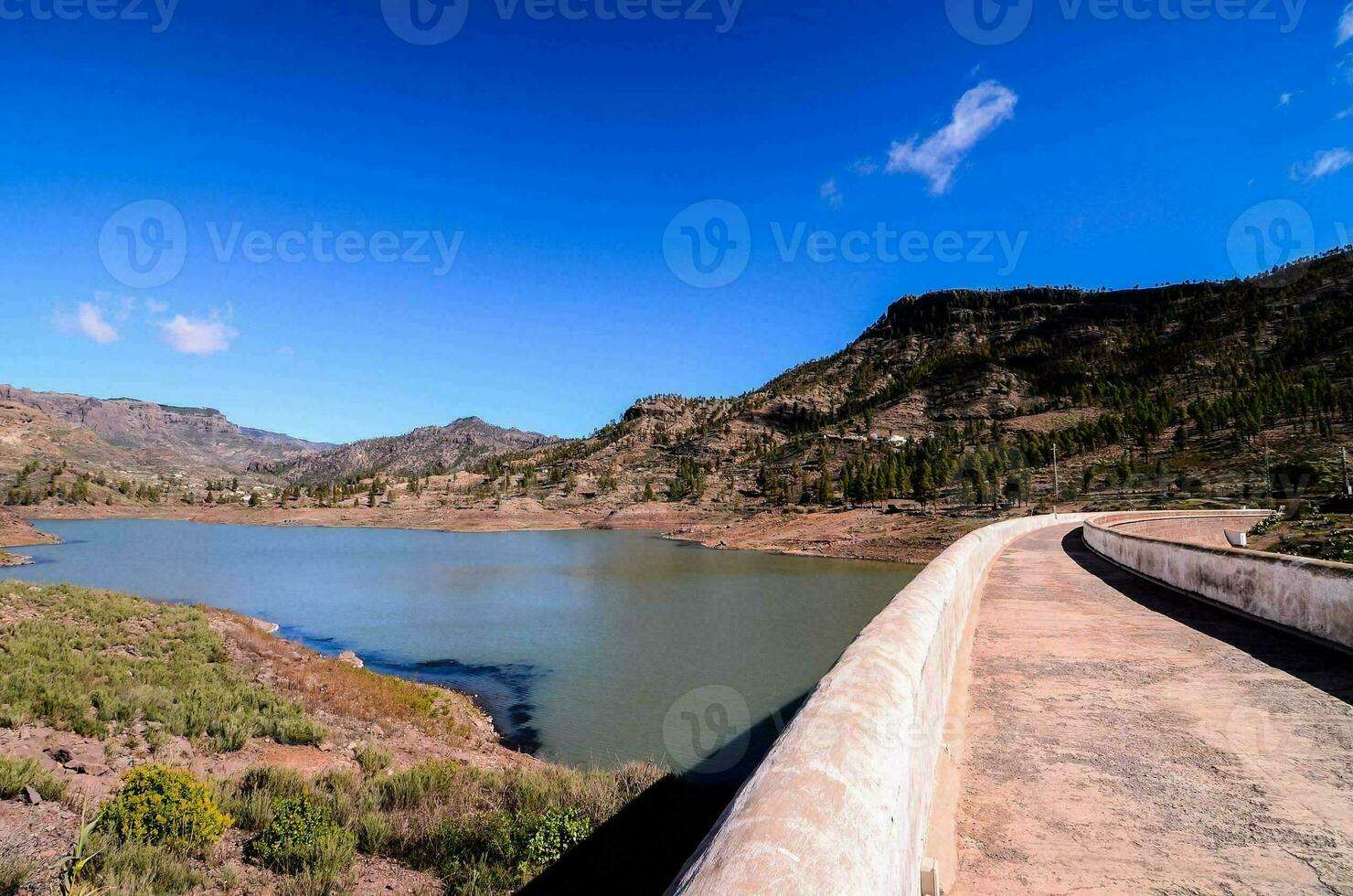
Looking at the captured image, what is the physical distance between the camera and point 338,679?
53.7 feet

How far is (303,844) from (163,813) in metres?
1.50

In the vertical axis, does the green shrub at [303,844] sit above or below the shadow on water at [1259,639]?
below

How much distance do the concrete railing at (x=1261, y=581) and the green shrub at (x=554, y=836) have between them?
26.4 feet

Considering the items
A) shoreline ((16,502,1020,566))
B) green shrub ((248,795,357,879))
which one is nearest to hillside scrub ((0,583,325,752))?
green shrub ((248,795,357,879))

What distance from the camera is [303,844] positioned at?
6953 mm

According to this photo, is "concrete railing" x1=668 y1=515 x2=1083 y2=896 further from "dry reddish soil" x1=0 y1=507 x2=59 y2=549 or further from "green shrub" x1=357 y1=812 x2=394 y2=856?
"dry reddish soil" x1=0 y1=507 x2=59 y2=549

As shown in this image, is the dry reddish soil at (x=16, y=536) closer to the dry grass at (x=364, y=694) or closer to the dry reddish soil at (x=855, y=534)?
the dry grass at (x=364, y=694)

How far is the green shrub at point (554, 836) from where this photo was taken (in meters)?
7.20

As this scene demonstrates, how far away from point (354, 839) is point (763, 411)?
598 ft

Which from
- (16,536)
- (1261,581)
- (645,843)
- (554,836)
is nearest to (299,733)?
(554,836)

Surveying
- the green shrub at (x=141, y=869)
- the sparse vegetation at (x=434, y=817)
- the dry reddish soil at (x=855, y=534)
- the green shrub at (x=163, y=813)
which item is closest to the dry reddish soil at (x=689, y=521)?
the dry reddish soil at (x=855, y=534)

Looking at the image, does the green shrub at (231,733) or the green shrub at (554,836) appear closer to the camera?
the green shrub at (554,836)

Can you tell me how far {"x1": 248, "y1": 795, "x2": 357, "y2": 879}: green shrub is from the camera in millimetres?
6711

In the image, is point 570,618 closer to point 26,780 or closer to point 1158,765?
point 26,780
